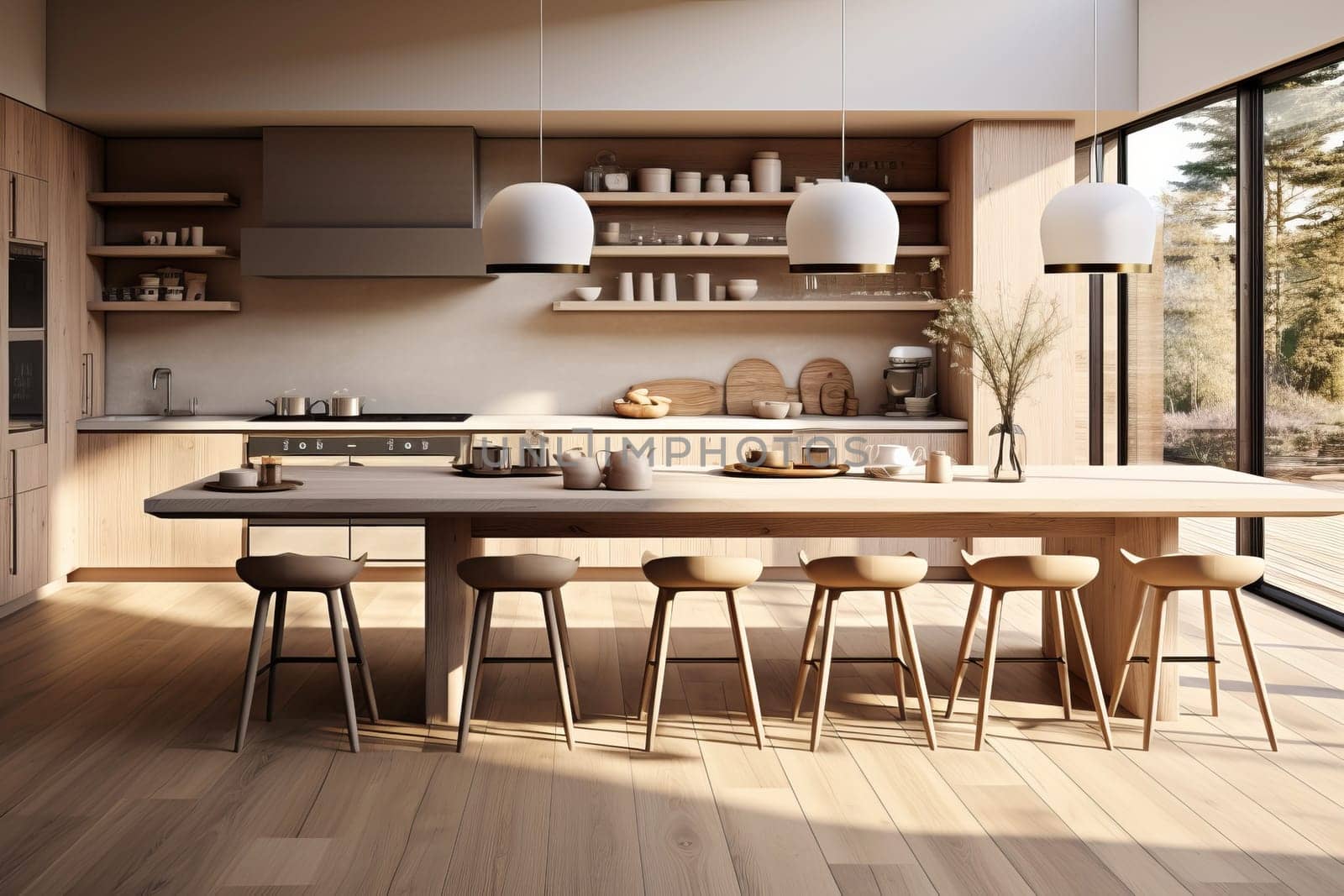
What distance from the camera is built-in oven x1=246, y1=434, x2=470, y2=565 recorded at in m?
6.16

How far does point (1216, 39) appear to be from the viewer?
5.41 m

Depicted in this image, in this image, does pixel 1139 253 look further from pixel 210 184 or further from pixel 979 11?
pixel 210 184

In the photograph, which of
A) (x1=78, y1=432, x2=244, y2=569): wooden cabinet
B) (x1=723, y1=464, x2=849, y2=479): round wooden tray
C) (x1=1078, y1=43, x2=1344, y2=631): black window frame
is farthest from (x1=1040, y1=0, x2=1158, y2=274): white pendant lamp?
(x1=78, y1=432, x2=244, y2=569): wooden cabinet

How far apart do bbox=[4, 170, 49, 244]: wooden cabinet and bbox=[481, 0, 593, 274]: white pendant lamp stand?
3.19 metres

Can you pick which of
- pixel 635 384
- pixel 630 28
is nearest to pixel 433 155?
pixel 630 28

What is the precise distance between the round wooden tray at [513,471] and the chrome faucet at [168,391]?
10.3 ft

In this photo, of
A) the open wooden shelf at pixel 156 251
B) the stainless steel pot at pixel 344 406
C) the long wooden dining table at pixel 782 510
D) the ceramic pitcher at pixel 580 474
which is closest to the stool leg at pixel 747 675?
the long wooden dining table at pixel 782 510

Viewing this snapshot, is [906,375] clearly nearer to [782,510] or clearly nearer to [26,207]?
[782,510]

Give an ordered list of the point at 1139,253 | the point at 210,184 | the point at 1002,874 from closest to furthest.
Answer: the point at 1002,874 < the point at 1139,253 < the point at 210,184

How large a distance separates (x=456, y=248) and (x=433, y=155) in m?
0.51

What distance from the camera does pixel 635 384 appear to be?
7.00 metres

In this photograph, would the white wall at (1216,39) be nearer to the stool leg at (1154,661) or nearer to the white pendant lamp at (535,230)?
the stool leg at (1154,661)

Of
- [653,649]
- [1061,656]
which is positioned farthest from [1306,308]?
[653,649]

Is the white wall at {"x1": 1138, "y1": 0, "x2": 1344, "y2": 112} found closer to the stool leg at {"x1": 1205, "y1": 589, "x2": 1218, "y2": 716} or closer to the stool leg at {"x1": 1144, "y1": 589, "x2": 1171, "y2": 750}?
the stool leg at {"x1": 1205, "y1": 589, "x2": 1218, "y2": 716}
